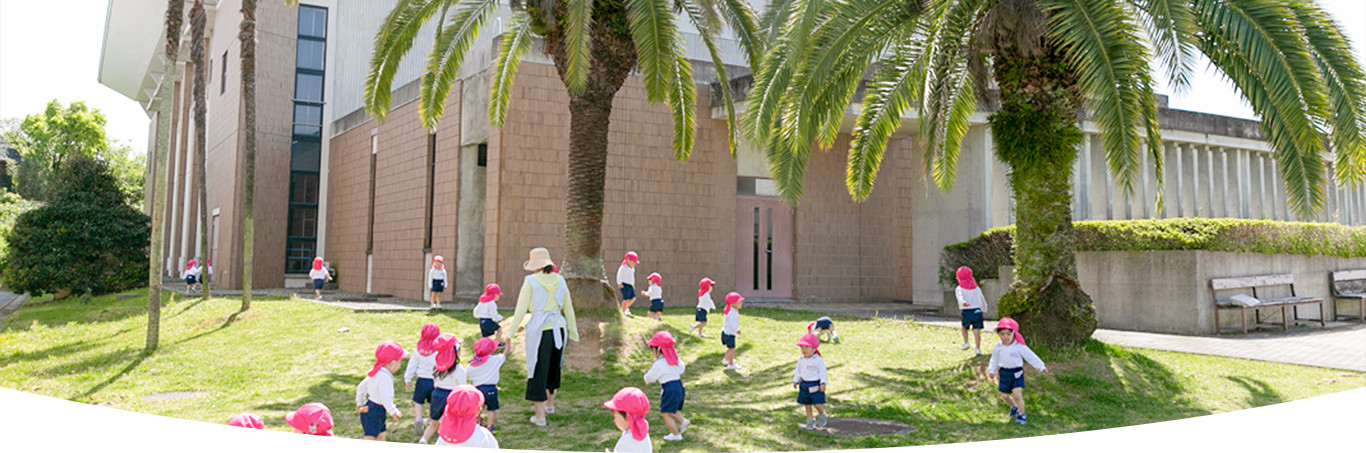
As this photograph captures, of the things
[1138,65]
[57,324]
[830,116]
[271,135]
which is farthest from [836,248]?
[271,135]

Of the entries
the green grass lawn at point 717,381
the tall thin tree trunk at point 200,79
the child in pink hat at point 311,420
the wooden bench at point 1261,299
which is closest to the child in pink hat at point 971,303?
the green grass lawn at point 717,381

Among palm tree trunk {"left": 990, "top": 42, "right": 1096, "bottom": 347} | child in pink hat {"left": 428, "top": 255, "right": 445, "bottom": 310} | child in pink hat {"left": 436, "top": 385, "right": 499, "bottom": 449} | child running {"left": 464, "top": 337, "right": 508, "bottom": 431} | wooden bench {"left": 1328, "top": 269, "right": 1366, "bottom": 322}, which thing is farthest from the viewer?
child in pink hat {"left": 428, "top": 255, "right": 445, "bottom": 310}

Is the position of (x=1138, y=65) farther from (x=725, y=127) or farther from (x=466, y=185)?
(x=466, y=185)

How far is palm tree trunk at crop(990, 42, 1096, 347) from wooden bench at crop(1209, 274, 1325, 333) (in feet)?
16.7

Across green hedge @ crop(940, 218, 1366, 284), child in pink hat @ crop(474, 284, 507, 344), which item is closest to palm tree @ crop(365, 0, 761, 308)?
child in pink hat @ crop(474, 284, 507, 344)

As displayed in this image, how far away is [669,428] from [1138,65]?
16.9ft

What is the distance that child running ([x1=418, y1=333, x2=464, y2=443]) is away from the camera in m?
6.01

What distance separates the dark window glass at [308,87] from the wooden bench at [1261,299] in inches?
1066

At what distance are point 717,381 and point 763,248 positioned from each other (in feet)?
37.5

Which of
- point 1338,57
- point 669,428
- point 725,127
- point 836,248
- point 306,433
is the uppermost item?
point 725,127

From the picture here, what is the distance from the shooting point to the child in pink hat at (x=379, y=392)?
548 cm

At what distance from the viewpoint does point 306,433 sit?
4.38 m

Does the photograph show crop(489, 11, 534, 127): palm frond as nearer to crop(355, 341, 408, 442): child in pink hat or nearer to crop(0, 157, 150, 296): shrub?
crop(355, 341, 408, 442): child in pink hat

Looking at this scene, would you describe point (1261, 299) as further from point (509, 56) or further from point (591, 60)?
point (509, 56)
